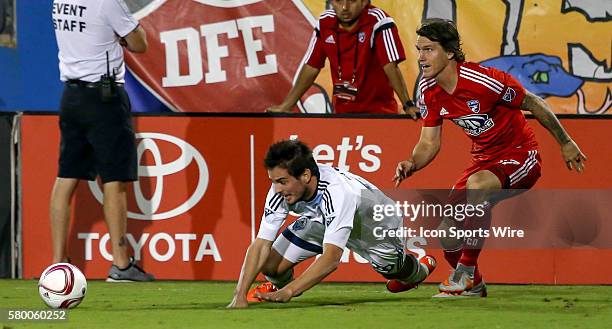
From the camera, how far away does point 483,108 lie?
8.48m

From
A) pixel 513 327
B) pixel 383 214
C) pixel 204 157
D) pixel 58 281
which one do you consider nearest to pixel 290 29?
pixel 204 157

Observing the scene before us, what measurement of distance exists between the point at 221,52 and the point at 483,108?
298 cm

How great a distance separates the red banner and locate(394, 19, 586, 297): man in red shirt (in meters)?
1.24

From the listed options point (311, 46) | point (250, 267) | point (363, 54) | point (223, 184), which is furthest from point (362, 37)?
point (250, 267)

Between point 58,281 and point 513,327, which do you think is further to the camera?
point 58,281

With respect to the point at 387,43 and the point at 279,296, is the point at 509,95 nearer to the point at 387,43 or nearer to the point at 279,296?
the point at 387,43

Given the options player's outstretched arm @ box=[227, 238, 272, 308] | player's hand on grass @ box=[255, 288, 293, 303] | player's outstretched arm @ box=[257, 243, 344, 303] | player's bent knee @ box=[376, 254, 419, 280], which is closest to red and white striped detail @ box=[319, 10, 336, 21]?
player's bent knee @ box=[376, 254, 419, 280]

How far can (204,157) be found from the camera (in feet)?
33.2

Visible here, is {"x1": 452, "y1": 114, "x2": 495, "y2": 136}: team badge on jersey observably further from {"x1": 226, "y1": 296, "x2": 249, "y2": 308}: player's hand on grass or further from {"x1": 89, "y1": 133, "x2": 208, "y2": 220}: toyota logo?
{"x1": 89, "y1": 133, "x2": 208, "y2": 220}: toyota logo

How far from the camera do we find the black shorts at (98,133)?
Result: 958 cm

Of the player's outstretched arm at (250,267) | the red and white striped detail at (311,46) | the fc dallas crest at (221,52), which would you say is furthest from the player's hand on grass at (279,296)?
the fc dallas crest at (221,52)

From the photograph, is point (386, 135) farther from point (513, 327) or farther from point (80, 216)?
point (513, 327)

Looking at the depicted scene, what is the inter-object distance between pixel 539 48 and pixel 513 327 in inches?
162

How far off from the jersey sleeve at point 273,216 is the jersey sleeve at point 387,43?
2.53 metres
